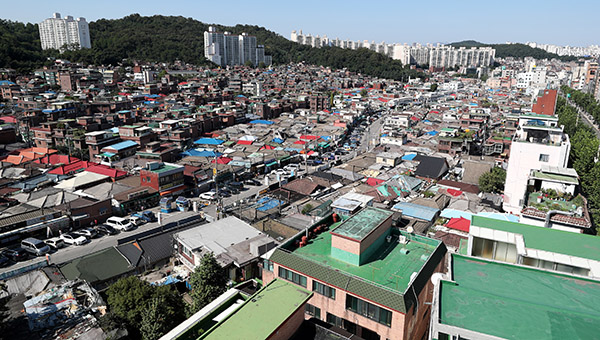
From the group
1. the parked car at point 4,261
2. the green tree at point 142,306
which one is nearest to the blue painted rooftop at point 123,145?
the parked car at point 4,261

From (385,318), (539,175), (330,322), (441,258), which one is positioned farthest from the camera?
(539,175)

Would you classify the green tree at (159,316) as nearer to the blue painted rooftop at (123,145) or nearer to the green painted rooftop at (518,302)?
the green painted rooftop at (518,302)

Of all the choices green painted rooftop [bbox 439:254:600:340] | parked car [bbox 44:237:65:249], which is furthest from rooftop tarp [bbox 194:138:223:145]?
green painted rooftop [bbox 439:254:600:340]

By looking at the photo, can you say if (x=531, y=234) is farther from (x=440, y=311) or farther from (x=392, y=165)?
(x=392, y=165)

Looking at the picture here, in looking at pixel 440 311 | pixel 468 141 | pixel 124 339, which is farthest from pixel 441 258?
→ pixel 468 141

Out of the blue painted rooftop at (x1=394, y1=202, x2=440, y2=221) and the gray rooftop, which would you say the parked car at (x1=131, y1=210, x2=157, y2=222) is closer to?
the gray rooftop

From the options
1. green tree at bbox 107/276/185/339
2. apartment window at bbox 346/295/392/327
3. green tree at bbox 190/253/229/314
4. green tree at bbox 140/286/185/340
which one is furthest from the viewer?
green tree at bbox 190/253/229/314

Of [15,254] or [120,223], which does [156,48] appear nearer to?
[120,223]

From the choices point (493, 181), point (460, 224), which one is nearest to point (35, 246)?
point (460, 224)
